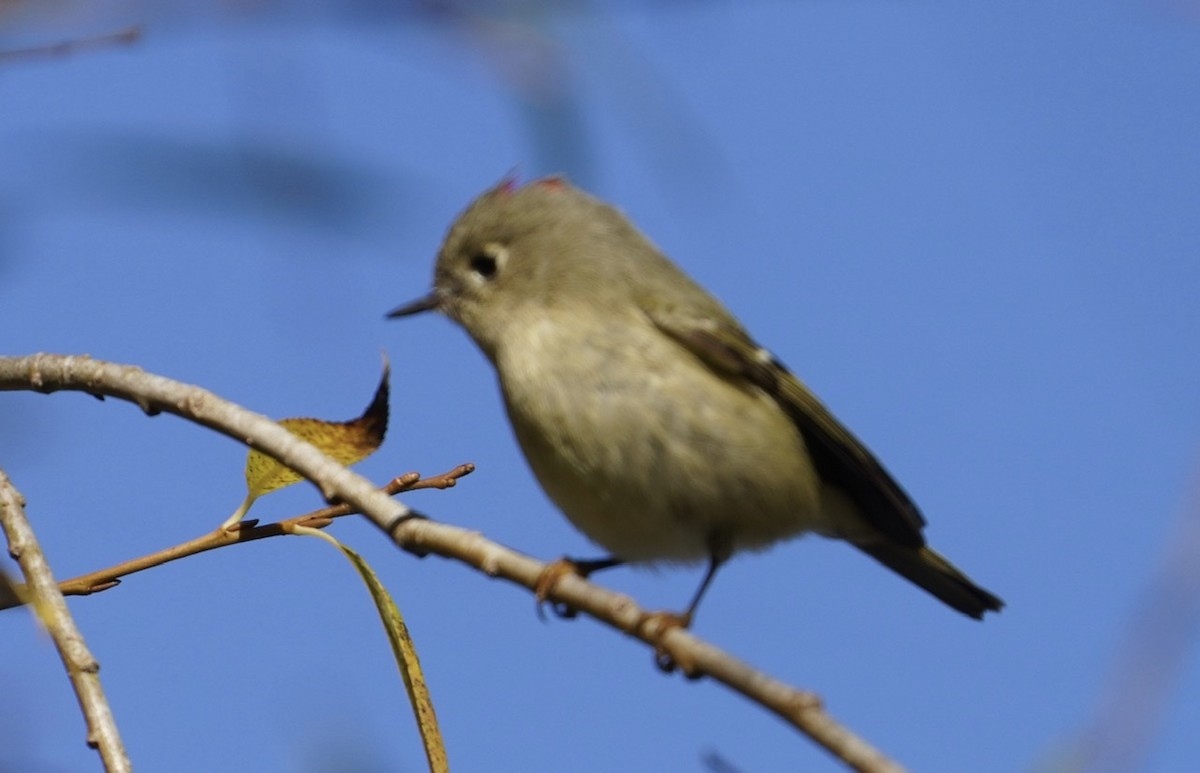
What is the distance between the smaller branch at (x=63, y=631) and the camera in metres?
1.17

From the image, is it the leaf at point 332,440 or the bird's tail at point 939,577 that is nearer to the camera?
the leaf at point 332,440

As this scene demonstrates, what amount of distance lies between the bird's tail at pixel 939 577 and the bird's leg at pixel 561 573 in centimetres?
70

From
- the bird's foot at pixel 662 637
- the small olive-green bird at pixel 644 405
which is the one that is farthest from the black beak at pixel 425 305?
the bird's foot at pixel 662 637

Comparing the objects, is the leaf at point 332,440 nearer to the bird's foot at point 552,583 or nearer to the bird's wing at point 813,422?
the bird's foot at point 552,583

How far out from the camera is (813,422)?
2.41 metres

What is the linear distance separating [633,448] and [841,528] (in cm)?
75

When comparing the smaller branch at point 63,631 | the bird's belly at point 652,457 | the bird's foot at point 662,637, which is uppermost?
the bird's belly at point 652,457

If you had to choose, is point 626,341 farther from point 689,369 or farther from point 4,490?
point 4,490

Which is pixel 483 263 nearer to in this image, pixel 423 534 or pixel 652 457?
pixel 652 457

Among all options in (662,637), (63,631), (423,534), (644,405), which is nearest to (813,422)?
(644,405)

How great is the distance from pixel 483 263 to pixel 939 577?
110 cm

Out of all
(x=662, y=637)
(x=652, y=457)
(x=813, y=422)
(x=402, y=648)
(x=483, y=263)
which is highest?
(x=483, y=263)

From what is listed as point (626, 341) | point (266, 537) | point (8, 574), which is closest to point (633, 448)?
point (626, 341)

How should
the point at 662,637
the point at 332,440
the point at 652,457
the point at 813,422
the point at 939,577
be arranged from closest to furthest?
1. the point at 662,637
2. the point at 332,440
3. the point at 652,457
4. the point at 813,422
5. the point at 939,577
